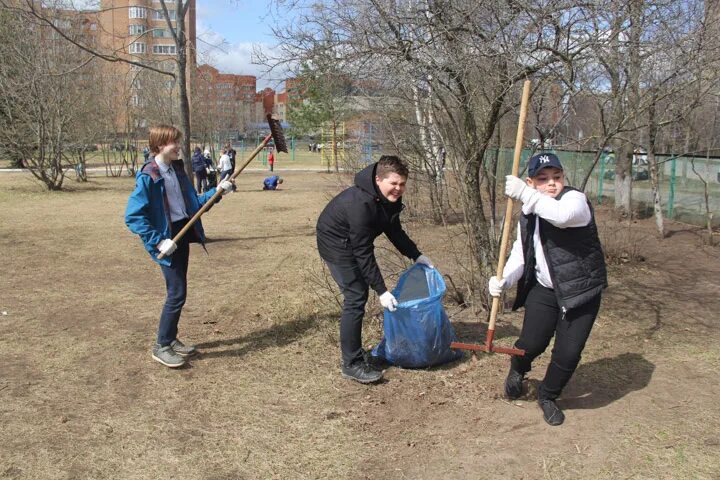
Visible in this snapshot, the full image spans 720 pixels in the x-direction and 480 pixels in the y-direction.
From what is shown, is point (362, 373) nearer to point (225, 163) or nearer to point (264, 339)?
point (264, 339)

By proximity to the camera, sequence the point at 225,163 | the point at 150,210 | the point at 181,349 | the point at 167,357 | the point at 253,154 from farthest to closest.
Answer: the point at 225,163, the point at 253,154, the point at 181,349, the point at 167,357, the point at 150,210

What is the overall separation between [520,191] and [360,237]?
1.03m

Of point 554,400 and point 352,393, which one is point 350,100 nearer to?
point 352,393

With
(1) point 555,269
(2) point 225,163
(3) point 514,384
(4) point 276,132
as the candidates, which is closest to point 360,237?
(1) point 555,269

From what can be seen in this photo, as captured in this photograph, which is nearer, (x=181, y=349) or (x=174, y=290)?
(x=174, y=290)

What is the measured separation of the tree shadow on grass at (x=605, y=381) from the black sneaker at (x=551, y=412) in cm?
22

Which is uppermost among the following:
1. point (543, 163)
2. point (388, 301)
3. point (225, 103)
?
point (225, 103)

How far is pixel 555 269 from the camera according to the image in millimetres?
3258

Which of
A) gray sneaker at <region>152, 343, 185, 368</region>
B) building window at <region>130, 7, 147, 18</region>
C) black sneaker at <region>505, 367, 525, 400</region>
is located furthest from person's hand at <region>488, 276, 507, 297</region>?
building window at <region>130, 7, 147, 18</region>

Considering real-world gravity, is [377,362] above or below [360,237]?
below

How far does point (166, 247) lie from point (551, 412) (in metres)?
2.55

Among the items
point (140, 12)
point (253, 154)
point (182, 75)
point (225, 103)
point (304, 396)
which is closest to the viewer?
point (304, 396)

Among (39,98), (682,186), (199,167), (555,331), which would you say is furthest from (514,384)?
(39,98)

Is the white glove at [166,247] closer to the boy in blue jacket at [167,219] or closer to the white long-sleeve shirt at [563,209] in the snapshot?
the boy in blue jacket at [167,219]
